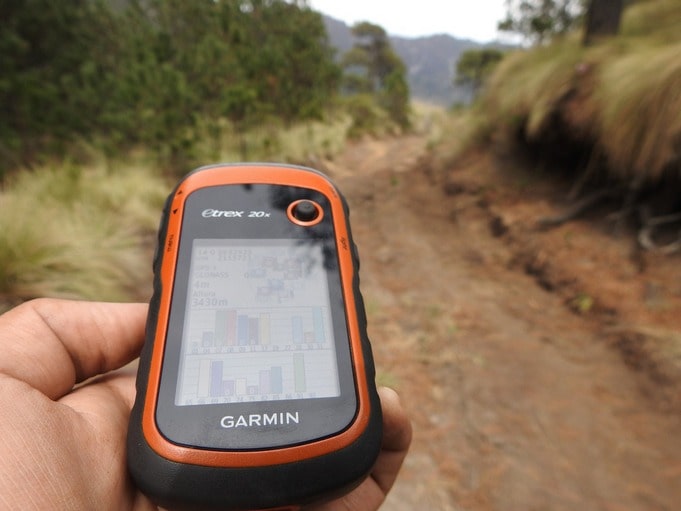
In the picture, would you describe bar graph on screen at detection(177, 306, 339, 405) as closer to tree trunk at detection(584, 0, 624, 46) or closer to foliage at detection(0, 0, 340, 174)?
foliage at detection(0, 0, 340, 174)

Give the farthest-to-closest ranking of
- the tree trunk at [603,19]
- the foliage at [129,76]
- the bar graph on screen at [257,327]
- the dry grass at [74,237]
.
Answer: the foliage at [129,76], the tree trunk at [603,19], the dry grass at [74,237], the bar graph on screen at [257,327]

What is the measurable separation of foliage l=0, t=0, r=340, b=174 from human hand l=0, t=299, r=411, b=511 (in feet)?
19.2

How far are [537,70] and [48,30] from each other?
27.4ft

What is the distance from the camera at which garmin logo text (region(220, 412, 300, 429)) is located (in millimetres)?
1140

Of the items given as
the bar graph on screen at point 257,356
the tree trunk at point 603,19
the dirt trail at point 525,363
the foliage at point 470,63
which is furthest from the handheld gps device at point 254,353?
the foliage at point 470,63

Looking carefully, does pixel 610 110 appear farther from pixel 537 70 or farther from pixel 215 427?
pixel 215 427

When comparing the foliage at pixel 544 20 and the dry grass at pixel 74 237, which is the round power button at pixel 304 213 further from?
the foliage at pixel 544 20

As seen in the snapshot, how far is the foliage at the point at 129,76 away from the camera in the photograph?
6.64 metres

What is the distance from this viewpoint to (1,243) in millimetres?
3008

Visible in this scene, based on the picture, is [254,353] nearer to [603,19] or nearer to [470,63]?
[603,19]

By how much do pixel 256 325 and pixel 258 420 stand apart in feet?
0.97

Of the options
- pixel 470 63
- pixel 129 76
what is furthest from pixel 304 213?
pixel 470 63

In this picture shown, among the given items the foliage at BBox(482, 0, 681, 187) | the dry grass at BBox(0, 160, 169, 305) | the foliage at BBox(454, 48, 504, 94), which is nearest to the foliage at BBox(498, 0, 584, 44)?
the foliage at BBox(482, 0, 681, 187)

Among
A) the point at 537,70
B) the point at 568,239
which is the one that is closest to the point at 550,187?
the point at 568,239
